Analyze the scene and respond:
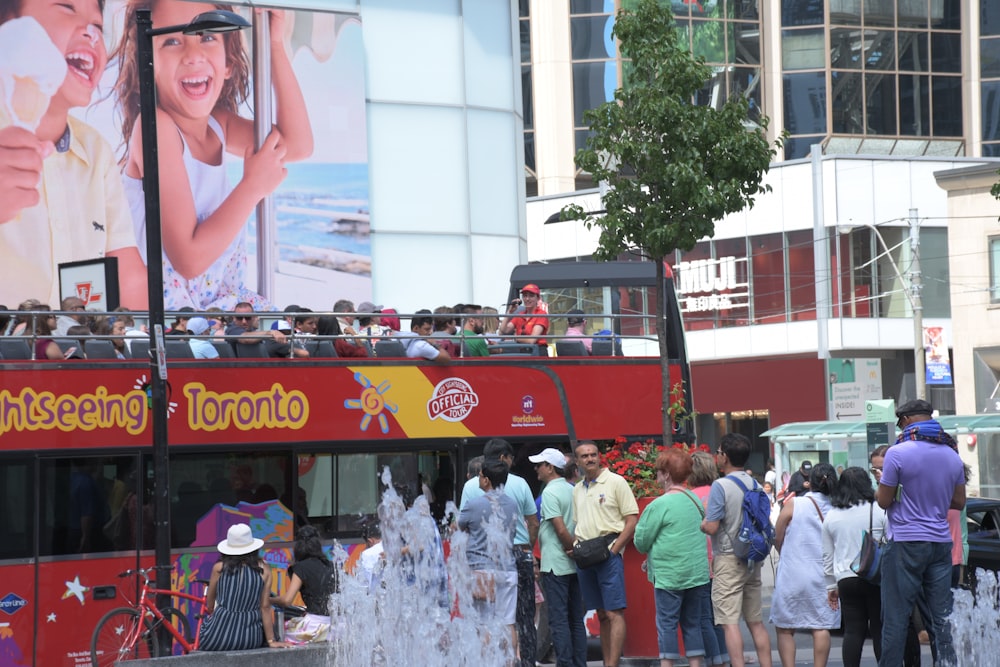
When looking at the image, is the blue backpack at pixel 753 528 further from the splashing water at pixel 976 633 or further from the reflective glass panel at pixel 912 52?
the reflective glass panel at pixel 912 52

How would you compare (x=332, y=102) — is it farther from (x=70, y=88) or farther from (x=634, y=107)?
(x=634, y=107)

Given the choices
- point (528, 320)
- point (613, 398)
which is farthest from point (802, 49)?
point (613, 398)

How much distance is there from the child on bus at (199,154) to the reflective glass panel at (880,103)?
102 feet

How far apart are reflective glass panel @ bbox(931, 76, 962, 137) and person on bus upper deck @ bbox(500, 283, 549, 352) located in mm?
38148

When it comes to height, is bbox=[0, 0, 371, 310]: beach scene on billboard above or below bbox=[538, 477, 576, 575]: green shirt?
above

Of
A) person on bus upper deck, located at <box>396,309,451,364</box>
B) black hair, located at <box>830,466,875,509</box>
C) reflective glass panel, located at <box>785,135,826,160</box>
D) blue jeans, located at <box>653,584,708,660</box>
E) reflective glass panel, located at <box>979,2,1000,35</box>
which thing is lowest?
blue jeans, located at <box>653,584,708,660</box>

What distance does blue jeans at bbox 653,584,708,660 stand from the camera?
11.1 meters

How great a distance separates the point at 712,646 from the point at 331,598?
3.03m

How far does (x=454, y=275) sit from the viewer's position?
86.8 ft

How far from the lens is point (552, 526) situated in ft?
39.8

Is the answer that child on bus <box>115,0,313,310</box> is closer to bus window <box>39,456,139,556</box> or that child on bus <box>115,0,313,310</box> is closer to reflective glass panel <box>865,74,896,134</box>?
bus window <box>39,456,139,556</box>

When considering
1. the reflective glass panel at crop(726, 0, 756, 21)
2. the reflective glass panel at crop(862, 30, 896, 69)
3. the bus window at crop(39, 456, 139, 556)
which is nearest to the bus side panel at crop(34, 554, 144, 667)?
the bus window at crop(39, 456, 139, 556)

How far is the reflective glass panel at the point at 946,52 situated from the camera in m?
52.2

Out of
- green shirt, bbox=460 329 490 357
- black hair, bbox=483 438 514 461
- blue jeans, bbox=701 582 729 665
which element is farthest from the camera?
green shirt, bbox=460 329 490 357
